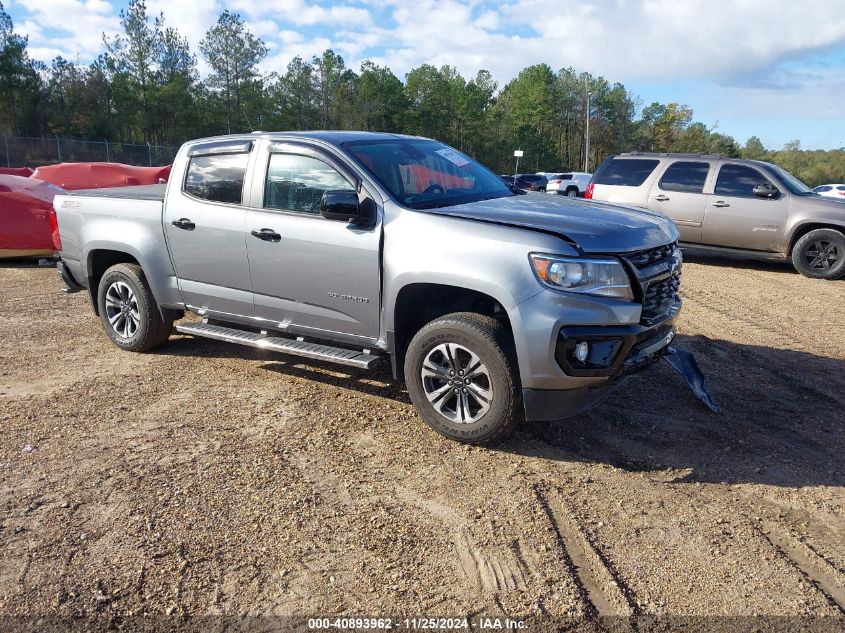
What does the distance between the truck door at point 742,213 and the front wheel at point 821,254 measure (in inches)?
14.2

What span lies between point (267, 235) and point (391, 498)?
2.25m

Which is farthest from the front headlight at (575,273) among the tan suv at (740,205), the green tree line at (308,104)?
the green tree line at (308,104)

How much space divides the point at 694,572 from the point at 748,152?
96.9m

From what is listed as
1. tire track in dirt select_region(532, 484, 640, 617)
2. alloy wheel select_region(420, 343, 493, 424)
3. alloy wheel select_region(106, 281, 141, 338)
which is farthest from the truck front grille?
alloy wheel select_region(106, 281, 141, 338)

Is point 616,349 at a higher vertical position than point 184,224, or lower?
lower

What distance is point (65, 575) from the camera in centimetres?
294

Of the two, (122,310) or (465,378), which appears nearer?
(465,378)

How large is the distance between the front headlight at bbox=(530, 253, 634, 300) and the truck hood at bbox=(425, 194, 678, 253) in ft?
0.30

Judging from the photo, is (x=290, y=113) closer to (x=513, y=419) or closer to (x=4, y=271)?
(x=4, y=271)

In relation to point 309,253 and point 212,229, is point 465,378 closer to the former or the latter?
point 309,253

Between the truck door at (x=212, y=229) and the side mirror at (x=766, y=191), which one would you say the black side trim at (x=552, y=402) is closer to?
the truck door at (x=212, y=229)

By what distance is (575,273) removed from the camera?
12.4ft

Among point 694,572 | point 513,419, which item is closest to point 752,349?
point 513,419

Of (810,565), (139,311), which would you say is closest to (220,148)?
(139,311)
